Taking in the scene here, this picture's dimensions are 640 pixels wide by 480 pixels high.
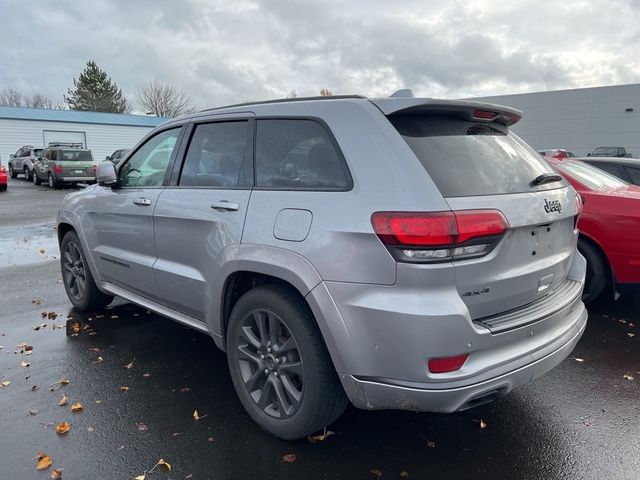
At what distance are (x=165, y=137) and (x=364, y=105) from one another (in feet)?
6.59

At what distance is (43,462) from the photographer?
2.70 m

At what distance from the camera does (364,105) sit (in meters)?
2.61

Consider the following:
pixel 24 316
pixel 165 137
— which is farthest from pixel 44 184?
pixel 165 137

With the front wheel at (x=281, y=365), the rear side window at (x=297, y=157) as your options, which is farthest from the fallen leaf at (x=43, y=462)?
the rear side window at (x=297, y=157)

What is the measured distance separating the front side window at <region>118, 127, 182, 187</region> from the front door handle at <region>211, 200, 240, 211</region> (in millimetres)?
895

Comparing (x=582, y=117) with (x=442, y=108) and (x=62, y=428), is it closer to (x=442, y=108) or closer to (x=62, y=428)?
(x=442, y=108)

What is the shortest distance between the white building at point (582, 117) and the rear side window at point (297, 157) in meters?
35.7

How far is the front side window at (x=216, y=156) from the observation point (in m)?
3.21

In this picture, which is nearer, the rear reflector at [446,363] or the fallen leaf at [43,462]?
the rear reflector at [446,363]

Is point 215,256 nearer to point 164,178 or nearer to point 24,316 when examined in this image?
point 164,178

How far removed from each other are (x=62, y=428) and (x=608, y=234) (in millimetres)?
4838

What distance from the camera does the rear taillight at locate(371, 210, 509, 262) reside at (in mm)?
2223

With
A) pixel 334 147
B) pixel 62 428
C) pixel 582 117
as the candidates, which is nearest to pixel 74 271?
pixel 62 428

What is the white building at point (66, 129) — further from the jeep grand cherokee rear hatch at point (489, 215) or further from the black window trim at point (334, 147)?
the jeep grand cherokee rear hatch at point (489, 215)
